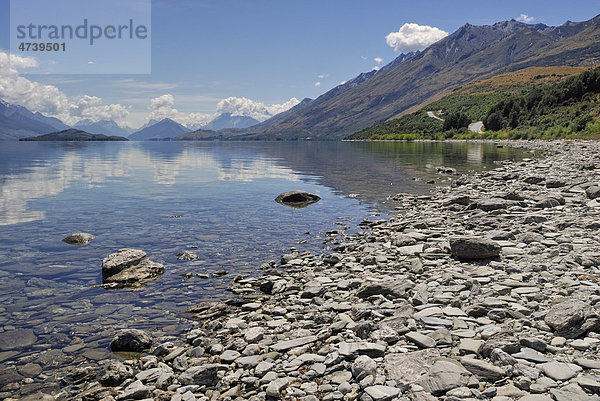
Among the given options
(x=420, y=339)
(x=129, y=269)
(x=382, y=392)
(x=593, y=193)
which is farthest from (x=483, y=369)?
(x=593, y=193)

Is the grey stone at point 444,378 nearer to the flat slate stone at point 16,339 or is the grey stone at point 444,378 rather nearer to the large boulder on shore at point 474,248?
the large boulder on shore at point 474,248

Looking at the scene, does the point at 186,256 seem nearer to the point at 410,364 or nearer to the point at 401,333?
the point at 401,333

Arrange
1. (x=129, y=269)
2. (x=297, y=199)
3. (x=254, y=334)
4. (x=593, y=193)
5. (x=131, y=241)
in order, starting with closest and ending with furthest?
(x=254, y=334) < (x=129, y=269) < (x=593, y=193) < (x=131, y=241) < (x=297, y=199)

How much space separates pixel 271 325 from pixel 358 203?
20.5 m

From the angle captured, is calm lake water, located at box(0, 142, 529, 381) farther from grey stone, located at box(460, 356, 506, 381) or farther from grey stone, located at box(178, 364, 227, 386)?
grey stone, located at box(460, 356, 506, 381)

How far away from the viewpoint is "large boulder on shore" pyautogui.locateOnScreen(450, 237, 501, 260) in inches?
473

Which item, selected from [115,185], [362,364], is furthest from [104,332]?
[115,185]

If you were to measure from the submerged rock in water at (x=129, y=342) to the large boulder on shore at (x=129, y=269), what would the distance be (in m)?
4.53

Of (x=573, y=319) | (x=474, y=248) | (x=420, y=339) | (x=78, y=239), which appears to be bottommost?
(x=78, y=239)

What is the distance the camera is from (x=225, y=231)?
71.1 feet

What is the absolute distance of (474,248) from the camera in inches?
479

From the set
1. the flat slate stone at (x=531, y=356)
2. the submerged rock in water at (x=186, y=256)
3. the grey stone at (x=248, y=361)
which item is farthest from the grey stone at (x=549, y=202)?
the grey stone at (x=248, y=361)

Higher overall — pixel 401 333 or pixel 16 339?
pixel 401 333

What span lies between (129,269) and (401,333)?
10.5m
